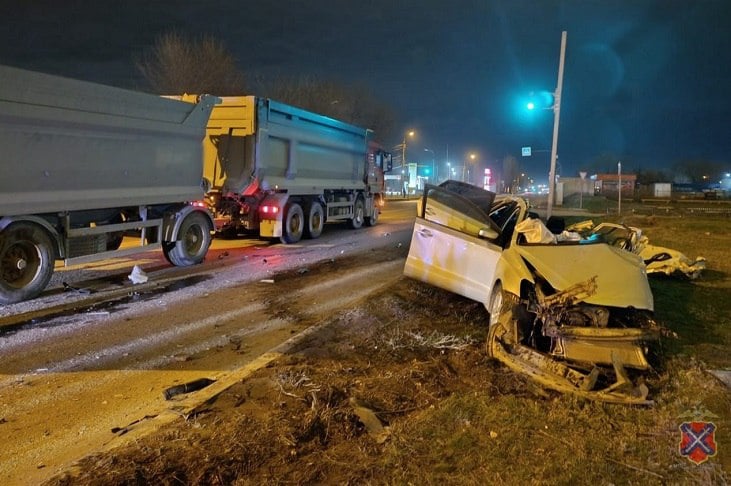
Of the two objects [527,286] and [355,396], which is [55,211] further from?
[527,286]

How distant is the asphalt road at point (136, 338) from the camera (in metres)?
4.07

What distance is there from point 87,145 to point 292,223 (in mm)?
7134

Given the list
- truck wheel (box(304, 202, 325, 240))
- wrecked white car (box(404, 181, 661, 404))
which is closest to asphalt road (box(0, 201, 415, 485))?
wrecked white car (box(404, 181, 661, 404))

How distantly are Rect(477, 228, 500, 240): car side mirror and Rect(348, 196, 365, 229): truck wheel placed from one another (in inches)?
522

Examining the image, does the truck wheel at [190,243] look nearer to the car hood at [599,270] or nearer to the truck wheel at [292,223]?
the truck wheel at [292,223]

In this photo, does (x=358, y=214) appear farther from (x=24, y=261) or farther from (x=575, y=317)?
(x=575, y=317)

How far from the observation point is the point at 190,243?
1134 cm

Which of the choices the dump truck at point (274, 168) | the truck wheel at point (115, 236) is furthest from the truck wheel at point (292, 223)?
the truck wheel at point (115, 236)

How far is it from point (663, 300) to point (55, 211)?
8998mm

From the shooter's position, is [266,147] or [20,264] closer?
[20,264]

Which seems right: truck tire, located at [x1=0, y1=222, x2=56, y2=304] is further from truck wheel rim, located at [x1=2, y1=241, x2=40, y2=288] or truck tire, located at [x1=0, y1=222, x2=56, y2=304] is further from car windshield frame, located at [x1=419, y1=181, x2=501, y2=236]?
car windshield frame, located at [x1=419, y1=181, x2=501, y2=236]

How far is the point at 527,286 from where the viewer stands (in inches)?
214

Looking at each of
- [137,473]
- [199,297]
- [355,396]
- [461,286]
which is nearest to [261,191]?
[199,297]

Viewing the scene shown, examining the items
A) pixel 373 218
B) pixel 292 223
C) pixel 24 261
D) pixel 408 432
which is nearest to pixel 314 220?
pixel 292 223
